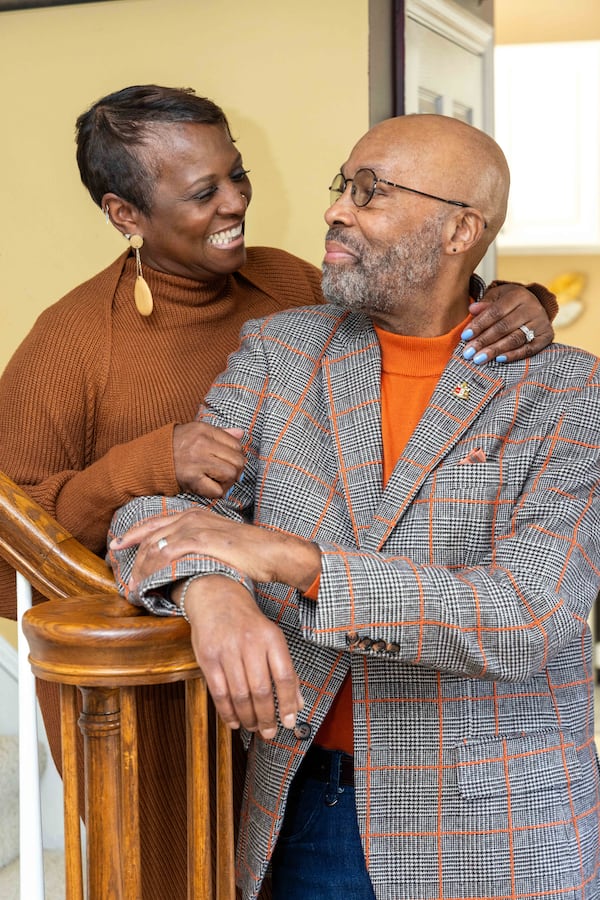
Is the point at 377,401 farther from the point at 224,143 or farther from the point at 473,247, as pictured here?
the point at 224,143

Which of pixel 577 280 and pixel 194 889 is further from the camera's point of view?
pixel 577 280

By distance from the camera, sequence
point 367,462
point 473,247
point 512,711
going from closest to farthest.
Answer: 1. point 512,711
2. point 367,462
3. point 473,247

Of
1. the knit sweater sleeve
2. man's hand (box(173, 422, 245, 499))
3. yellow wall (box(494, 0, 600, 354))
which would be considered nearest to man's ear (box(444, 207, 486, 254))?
man's hand (box(173, 422, 245, 499))

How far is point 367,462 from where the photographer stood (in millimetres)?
1558

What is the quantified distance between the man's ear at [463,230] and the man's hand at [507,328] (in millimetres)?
91

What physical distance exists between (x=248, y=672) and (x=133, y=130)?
1128 millimetres

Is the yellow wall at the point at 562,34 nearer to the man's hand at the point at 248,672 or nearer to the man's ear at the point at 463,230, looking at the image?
the man's ear at the point at 463,230

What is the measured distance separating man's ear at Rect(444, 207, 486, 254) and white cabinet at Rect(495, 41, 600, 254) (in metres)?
3.14

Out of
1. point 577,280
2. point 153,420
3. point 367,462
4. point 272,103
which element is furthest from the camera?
point 577,280

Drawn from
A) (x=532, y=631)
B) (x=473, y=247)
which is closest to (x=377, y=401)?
(x=473, y=247)

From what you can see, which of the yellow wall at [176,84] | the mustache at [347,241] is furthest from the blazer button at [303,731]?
the yellow wall at [176,84]

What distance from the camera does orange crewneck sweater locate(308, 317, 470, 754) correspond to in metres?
1.56

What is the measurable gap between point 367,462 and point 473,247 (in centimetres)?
39

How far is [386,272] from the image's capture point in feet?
5.38
